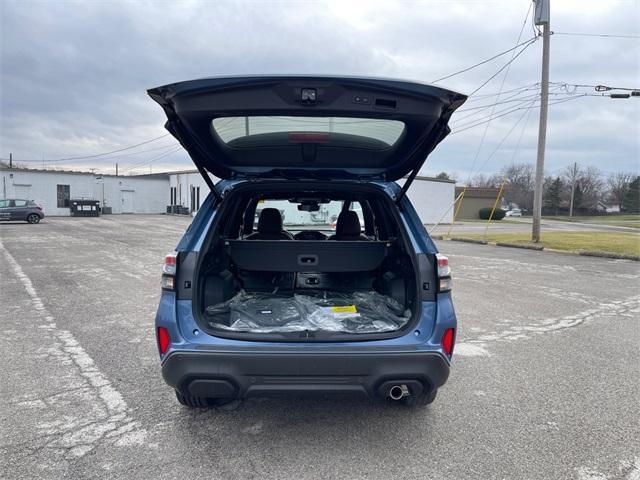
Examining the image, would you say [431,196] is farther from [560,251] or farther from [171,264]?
[171,264]

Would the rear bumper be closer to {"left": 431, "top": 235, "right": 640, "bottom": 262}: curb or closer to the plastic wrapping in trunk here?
the plastic wrapping in trunk

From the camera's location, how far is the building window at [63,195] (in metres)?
37.9

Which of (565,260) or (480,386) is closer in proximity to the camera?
(480,386)

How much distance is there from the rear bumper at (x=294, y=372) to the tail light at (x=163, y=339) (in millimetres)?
113

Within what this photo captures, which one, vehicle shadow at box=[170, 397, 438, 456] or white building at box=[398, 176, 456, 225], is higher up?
white building at box=[398, 176, 456, 225]

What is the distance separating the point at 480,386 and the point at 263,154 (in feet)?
8.08

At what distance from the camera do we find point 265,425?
2.90 meters

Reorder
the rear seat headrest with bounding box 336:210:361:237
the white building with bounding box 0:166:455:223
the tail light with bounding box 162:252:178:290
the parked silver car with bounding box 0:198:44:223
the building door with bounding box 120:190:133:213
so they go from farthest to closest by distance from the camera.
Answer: the building door with bounding box 120:190:133:213
the white building with bounding box 0:166:455:223
the parked silver car with bounding box 0:198:44:223
the rear seat headrest with bounding box 336:210:361:237
the tail light with bounding box 162:252:178:290

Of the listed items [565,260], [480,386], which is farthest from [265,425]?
[565,260]

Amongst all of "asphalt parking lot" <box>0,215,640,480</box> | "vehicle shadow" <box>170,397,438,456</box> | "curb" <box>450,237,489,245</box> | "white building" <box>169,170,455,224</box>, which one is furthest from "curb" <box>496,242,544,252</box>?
"vehicle shadow" <box>170,397,438,456</box>

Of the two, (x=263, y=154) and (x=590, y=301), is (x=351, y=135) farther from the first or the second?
(x=590, y=301)

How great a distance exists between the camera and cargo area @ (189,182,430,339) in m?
2.93

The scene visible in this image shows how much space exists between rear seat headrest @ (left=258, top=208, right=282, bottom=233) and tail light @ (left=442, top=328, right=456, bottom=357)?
6.91ft

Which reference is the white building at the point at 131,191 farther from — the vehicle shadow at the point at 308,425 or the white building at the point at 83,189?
the vehicle shadow at the point at 308,425
